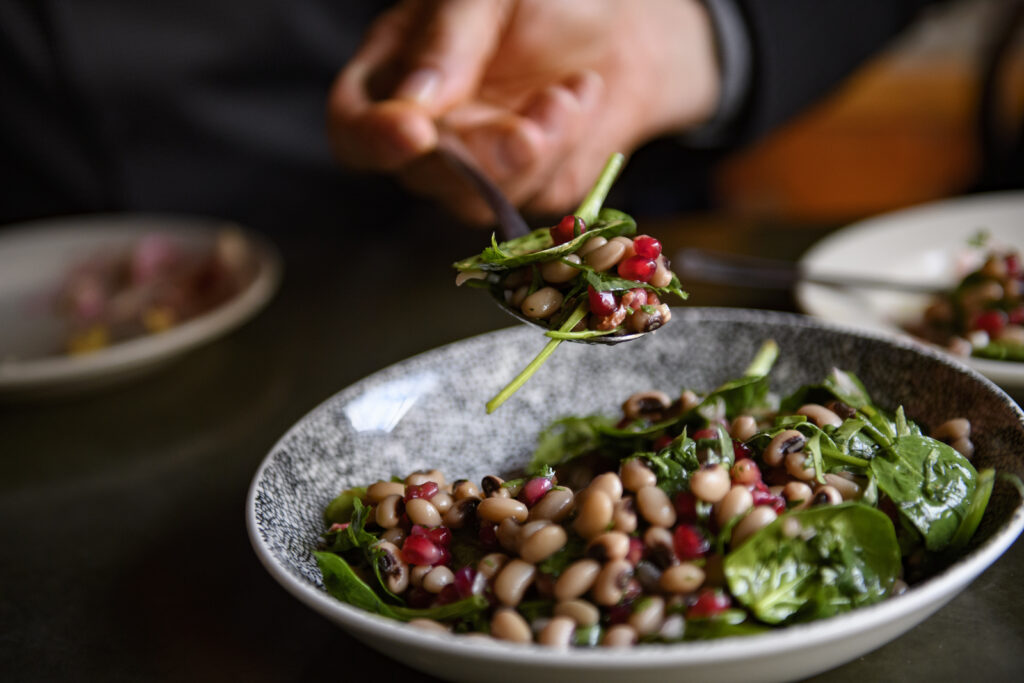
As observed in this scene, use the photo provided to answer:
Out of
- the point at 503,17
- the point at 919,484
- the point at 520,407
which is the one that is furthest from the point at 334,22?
the point at 919,484

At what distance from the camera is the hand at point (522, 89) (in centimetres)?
167

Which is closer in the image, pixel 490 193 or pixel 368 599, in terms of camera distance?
pixel 368 599

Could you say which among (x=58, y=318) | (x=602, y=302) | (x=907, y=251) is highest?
(x=602, y=302)

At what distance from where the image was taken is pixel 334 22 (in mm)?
2756

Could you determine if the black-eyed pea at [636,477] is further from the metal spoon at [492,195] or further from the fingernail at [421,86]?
the fingernail at [421,86]

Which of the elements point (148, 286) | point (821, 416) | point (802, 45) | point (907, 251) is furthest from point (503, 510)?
point (802, 45)

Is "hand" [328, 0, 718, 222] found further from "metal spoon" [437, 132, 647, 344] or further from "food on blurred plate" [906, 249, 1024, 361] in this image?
"food on blurred plate" [906, 249, 1024, 361]

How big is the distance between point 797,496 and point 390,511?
41 centimetres

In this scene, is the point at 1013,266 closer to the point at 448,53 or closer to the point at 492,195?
the point at 492,195

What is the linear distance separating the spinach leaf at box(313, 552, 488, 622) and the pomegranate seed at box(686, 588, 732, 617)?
0.19m

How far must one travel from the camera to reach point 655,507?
2.81 ft

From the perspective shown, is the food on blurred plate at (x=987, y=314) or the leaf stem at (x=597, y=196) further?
the food on blurred plate at (x=987, y=314)

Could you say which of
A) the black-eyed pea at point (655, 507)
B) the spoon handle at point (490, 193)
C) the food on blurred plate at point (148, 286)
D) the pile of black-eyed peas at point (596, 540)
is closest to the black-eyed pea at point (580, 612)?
the pile of black-eyed peas at point (596, 540)

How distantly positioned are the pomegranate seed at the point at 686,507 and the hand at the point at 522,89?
85cm
